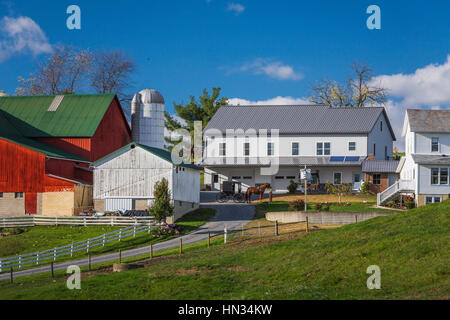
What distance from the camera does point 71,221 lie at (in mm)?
45875

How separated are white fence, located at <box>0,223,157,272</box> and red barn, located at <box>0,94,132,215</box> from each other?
8.77 meters

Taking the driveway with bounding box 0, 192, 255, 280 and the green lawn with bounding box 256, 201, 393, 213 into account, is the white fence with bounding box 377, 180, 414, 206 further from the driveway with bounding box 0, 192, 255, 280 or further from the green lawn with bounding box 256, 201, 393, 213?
the driveway with bounding box 0, 192, 255, 280

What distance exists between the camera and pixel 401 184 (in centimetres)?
4838

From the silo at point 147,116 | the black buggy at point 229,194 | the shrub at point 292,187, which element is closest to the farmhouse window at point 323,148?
the shrub at point 292,187

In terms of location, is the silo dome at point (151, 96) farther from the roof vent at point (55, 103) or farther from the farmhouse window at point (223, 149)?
the roof vent at point (55, 103)

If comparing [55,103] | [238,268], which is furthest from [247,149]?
[238,268]

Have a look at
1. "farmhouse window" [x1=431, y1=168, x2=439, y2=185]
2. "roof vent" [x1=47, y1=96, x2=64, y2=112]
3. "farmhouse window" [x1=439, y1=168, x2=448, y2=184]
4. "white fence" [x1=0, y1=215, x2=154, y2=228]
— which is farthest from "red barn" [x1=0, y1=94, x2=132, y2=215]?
"farmhouse window" [x1=439, y1=168, x2=448, y2=184]

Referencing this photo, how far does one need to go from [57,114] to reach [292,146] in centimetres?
2534

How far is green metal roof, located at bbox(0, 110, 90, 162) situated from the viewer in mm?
50506

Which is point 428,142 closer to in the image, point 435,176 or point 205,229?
point 435,176

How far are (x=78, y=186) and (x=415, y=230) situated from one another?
31276 mm

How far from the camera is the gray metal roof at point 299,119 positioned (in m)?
63.2

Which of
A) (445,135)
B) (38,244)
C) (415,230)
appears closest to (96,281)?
(415,230)

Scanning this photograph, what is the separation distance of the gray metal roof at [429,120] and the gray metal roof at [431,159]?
222cm
